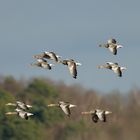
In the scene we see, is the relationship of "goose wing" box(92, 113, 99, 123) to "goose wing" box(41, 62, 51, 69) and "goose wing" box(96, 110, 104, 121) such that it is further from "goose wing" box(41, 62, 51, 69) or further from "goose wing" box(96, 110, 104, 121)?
"goose wing" box(41, 62, 51, 69)

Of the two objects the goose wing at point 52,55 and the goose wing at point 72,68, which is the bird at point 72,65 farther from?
the goose wing at point 52,55

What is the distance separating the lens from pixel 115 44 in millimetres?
39500

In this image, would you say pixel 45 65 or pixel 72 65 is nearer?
pixel 72 65

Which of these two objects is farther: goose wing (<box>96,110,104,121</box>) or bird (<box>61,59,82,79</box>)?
goose wing (<box>96,110,104,121</box>)

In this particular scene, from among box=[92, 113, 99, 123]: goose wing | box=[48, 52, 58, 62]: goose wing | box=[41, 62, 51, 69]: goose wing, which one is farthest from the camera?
box=[41, 62, 51, 69]: goose wing

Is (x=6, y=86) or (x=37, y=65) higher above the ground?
(x=6, y=86)

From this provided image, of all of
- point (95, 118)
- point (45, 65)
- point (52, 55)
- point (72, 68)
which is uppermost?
point (52, 55)

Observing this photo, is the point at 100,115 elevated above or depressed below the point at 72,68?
below

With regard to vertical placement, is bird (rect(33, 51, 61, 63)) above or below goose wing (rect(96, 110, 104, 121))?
above

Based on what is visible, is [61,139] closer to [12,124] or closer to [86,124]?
[86,124]

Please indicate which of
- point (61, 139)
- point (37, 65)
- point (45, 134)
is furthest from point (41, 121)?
point (37, 65)

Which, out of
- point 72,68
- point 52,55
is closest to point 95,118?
point 72,68

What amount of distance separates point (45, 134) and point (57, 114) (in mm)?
8726

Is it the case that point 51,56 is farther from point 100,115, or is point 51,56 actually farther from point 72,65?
point 100,115
